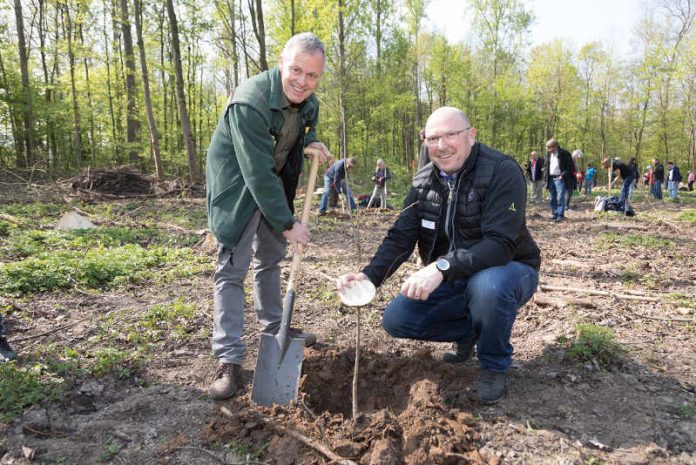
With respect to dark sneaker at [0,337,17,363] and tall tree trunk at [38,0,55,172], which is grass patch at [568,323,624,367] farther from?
tall tree trunk at [38,0,55,172]

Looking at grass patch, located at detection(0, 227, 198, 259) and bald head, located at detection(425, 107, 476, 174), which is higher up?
bald head, located at detection(425, 107, 476, 174)

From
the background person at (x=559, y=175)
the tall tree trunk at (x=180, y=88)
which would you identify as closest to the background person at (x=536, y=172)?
the background person at (x=559, y=175)

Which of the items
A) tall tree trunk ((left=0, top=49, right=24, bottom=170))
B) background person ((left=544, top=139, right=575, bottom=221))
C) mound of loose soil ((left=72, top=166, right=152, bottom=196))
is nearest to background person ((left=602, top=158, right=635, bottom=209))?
background person ((left=544, top=139, right=575, bottom=221))

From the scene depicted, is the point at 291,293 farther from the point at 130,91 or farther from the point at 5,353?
the point at 130,91

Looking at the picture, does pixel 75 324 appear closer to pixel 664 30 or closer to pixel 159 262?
pixel 159 262

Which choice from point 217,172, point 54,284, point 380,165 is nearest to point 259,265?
point 217,172

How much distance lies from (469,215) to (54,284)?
14.5ft

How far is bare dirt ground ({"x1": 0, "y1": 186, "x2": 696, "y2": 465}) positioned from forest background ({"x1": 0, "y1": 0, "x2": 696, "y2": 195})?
11643 millimetres

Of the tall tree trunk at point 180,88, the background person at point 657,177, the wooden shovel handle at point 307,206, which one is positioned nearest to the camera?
the wooden shovel handle at point 307,206

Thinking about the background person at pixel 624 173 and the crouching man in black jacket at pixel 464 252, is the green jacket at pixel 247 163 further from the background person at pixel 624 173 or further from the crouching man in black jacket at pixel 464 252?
the background person at pixel 624 173

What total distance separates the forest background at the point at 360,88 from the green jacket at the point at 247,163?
1199cm

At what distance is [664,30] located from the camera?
1085 inches

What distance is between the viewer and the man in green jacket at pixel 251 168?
2.49 m

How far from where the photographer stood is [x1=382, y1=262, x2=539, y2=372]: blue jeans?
2453mm
